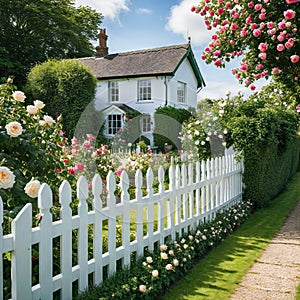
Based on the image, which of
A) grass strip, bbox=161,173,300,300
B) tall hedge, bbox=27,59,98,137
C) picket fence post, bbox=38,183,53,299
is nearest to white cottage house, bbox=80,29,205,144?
tall hedge, bbox=27,59,98,137

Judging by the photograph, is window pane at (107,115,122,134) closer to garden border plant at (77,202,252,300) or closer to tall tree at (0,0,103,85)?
tall tree at (0,0,103,85)

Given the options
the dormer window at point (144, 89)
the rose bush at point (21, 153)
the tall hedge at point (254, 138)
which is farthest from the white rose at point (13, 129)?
the dormer window at point (144, 89)

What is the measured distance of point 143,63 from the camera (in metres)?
21.0

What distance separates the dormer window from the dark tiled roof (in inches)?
20.2

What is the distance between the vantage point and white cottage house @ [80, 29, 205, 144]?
64.8ft

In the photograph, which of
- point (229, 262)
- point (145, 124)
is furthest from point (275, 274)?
point (145, 124)

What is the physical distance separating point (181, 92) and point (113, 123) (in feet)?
15.5

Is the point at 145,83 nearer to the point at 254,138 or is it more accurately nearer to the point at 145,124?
the point at 145,124

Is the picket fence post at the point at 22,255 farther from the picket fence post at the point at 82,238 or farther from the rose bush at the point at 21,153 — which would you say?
the picket fence post at the point at 82,238

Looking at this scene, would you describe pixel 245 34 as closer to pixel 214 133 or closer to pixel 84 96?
pixel 214 133

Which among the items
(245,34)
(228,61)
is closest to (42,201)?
(245,34)

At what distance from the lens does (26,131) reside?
10.9ft

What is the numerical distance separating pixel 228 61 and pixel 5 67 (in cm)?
2230

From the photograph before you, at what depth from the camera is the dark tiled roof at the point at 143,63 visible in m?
20.0
